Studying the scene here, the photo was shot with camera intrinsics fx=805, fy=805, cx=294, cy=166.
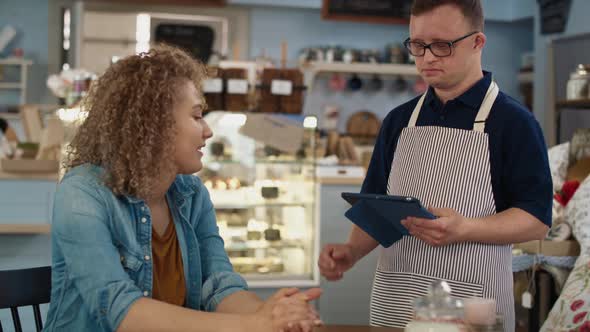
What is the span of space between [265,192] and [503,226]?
2448 millimetres

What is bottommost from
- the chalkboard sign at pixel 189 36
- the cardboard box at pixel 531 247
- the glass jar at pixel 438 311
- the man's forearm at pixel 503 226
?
the cardboard box at pixel 531 247

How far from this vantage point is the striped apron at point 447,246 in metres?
2.14

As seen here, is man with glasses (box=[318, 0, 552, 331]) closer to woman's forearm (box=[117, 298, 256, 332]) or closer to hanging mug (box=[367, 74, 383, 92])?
woman's forearm (box=[117, 298, 256, 332])

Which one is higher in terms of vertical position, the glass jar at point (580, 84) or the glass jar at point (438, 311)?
the glass jar at point (580, 84)

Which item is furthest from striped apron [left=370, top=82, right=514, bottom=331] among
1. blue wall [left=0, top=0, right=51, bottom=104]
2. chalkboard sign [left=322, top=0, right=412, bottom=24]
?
blue wall [left=0, top=0, right=51, bottom=104]

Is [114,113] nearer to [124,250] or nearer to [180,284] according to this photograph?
[124,250]

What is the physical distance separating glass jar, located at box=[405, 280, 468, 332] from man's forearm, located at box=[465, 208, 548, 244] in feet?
1.93

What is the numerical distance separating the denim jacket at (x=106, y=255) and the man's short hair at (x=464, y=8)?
769 mm

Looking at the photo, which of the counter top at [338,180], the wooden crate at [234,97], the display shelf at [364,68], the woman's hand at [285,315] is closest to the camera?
the woman's hand at [285,315]

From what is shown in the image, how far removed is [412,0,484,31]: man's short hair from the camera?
6.91 feet

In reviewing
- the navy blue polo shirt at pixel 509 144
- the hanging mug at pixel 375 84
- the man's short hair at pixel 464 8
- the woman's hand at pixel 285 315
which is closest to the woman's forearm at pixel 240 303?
the woman's hand at pixel 285 315

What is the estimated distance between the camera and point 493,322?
5.18 feet

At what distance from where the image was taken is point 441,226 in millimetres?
1998

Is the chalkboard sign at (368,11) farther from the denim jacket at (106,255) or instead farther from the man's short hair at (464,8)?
the denim jacket at (106,255)
